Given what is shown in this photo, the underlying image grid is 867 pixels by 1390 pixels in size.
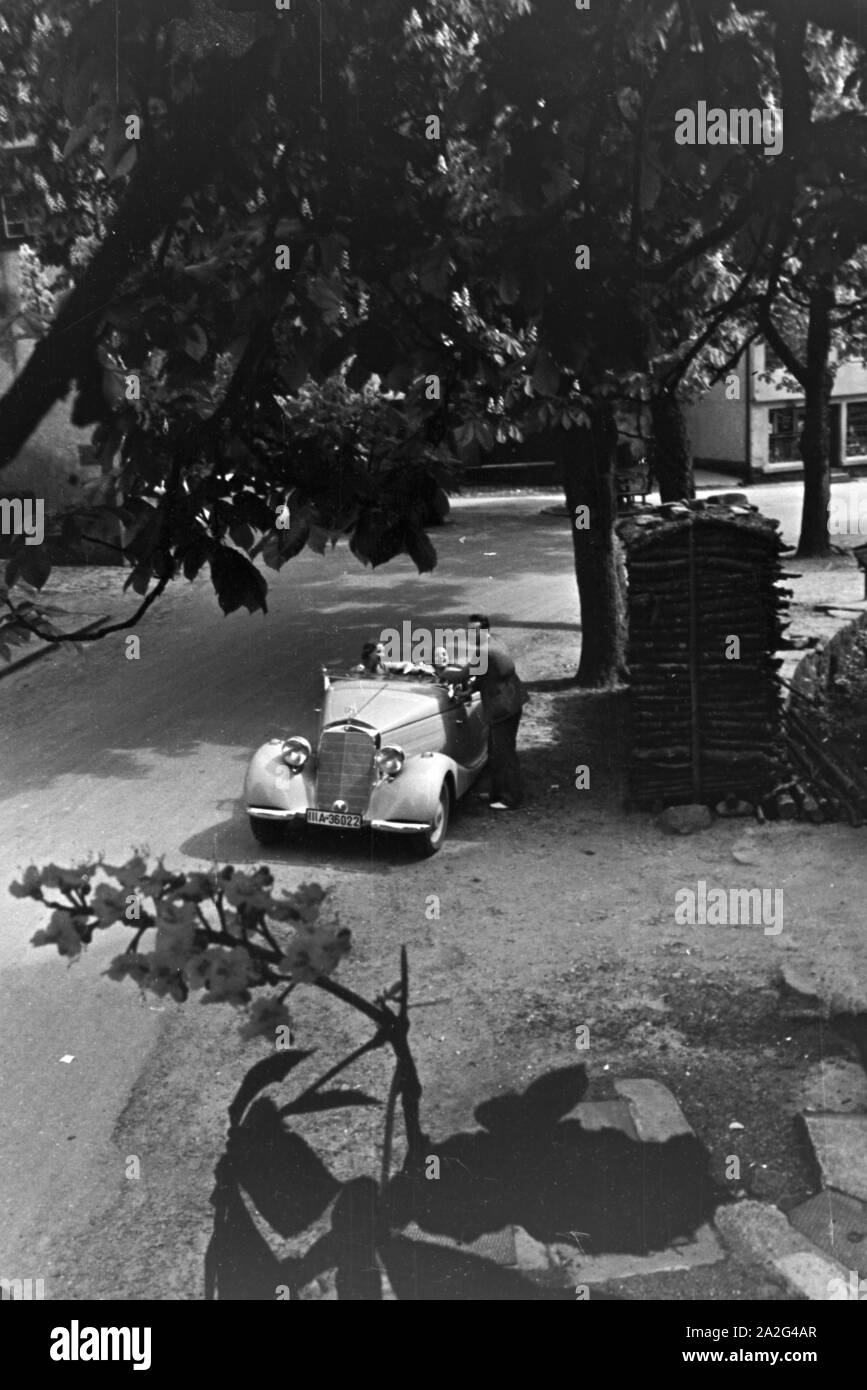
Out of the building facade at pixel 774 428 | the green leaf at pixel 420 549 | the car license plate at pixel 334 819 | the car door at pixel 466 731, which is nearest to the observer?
the green leaf at pixel 420 549

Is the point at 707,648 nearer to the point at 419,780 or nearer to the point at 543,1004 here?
the point at 419,780

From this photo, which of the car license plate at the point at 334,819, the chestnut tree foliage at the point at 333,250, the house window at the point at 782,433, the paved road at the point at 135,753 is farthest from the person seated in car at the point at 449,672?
the house window at the point at 782,433

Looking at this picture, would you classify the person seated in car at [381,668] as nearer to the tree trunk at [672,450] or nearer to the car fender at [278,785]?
the car fender at [278,785]

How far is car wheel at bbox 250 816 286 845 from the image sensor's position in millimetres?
11961

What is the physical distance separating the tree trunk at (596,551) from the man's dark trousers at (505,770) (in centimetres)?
391

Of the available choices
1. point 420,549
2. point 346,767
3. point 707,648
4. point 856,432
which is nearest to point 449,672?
point 346,767

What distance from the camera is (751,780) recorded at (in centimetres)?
1251

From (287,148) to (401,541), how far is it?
9.04 ft

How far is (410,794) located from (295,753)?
1.04m

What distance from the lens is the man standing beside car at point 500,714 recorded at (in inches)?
522

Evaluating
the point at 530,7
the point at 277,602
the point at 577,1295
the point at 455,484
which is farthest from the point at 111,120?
the point at 277,602

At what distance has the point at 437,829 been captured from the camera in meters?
12.1
